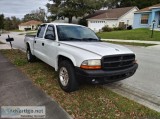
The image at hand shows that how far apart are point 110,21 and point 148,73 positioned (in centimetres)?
3399

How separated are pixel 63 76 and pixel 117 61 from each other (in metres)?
1.50

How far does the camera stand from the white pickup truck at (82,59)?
4262 millimetres

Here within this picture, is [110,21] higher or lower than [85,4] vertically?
lower

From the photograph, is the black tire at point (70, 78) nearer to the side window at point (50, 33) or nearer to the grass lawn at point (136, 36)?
the side window at point (50, 33)

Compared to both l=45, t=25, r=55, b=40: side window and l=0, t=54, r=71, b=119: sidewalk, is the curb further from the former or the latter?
l=45, t=25, r=55, b=40: side window

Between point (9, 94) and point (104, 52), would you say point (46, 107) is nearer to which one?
point (9, 94)

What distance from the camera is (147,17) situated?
32.4 m

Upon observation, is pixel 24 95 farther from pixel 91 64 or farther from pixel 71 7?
pixel 71 7

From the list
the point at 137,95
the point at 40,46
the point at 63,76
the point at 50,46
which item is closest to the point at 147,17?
the point at 40,46

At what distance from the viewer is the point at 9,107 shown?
13.6 feet

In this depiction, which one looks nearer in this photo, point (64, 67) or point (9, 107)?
point (9, 107)

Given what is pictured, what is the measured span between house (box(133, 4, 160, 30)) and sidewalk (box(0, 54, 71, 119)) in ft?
91.5

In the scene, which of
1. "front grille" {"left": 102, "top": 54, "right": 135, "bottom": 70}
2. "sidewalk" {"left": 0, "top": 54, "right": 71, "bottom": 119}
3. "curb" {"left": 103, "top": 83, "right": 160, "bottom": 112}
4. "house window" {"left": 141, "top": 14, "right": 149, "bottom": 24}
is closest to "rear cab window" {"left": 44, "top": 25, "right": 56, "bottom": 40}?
"sidewalk" {"left": 0, "top": 54, "right": 71, "bottom": 119}

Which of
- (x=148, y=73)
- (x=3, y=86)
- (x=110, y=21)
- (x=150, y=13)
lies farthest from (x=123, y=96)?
(x=110, y=21)
